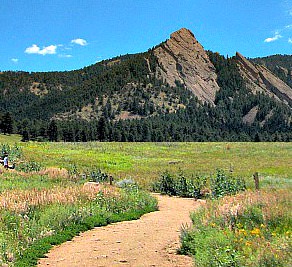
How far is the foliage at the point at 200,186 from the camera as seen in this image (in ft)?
77.8

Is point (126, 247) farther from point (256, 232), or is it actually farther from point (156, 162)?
point (156, 162)

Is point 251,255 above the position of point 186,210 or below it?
above

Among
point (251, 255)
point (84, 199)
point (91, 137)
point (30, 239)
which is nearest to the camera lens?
point (251, 255)

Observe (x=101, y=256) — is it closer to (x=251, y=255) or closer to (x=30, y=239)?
(x=30, y=239)

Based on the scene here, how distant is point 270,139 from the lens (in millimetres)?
163625

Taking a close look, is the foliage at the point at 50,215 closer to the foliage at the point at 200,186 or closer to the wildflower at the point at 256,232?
the wildflower at the point at 256,232

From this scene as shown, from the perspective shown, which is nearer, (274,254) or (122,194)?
(274,254)

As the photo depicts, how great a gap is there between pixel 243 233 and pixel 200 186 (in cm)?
1887

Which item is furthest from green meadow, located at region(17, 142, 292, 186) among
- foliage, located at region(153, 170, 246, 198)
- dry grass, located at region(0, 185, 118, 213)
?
dry grass, located at region(0, 185, 118, 213)

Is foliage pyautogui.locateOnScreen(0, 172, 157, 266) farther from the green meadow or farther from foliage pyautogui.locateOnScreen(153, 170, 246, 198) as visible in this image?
the green meadow

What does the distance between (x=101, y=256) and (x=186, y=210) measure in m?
10.4

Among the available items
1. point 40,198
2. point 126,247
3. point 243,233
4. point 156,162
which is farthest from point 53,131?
point 243,233

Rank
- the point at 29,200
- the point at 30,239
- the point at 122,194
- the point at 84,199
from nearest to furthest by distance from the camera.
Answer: the point at 30,239 → the point at 29,200 → the point at 84,199 → the point at 122,194

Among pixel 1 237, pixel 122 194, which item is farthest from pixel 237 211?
pixel 122 194
